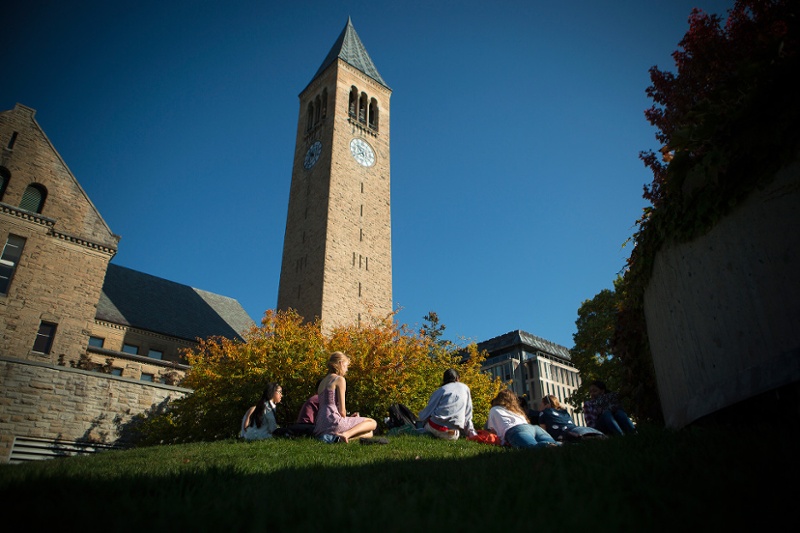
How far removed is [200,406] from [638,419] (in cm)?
1441

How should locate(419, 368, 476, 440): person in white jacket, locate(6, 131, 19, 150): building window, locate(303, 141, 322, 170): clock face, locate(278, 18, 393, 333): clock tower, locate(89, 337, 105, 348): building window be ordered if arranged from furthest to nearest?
1. locate(303, 141, 322, 170): clock face
2. locate(278, 18, 393, 333): clock tower
3. locate(89, 337, 105, 348): building window
4. locate(6, 131, 19, 150): building window
5. locate(419, 368, 476, 440): person in white jacket

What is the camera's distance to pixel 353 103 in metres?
40.1

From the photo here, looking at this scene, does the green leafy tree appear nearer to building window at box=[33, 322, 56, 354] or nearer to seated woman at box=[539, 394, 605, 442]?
seated woman at box=[539, 394, 605, 442]

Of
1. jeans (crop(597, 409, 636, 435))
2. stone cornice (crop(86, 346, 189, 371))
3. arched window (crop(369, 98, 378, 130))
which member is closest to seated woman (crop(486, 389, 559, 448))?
jeans (crop(597, 409, 636, 435))

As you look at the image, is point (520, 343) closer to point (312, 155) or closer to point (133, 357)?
point (312, 155)

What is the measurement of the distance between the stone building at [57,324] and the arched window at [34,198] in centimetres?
4

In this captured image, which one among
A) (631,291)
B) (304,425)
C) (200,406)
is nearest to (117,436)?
(200,406)

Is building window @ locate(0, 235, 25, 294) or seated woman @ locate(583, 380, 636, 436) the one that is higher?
building window @ locate(0, 235, 25, 294)

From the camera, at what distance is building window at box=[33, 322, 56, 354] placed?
20.2 m

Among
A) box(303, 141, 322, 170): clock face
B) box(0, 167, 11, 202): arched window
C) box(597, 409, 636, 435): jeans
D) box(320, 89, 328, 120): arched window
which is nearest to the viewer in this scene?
box(597, 409, 636, 435): jeans

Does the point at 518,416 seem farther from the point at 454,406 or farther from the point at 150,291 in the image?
the point at 150,291

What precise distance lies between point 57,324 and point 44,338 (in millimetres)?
722

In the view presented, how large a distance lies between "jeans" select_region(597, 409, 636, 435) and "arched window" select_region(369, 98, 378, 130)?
3586 centimetres

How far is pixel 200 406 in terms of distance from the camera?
17.3 meters
